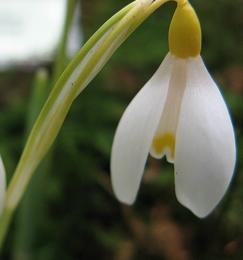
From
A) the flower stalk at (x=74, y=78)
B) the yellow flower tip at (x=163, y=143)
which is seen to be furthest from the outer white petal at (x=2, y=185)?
the yellow flower tip at (x=163, y=143)

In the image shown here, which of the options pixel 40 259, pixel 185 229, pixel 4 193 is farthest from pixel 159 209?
pixel 4 193

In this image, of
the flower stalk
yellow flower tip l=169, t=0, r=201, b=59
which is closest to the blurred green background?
the flower stalk

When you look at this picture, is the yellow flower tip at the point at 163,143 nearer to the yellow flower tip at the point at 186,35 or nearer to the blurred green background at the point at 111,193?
the yellow flower tip at the point at 186,35

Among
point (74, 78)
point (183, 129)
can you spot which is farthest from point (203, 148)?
point (74, 78)

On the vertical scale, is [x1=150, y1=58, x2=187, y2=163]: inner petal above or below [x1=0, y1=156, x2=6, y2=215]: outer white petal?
above

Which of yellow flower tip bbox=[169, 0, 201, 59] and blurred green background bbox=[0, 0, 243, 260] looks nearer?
yellow flower tip bbox=[169, 0, 201, 59]

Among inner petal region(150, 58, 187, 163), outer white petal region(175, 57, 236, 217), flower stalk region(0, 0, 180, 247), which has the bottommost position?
outer white petal region(175, 57, 236, 217)

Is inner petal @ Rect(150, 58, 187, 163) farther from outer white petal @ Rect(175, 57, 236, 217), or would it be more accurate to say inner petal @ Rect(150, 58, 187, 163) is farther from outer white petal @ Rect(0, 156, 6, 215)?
outer white petal @ Rect(0, 156, 6, 215)

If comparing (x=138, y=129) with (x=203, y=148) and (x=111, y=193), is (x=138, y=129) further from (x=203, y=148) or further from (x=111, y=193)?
(x=111, y=193)
